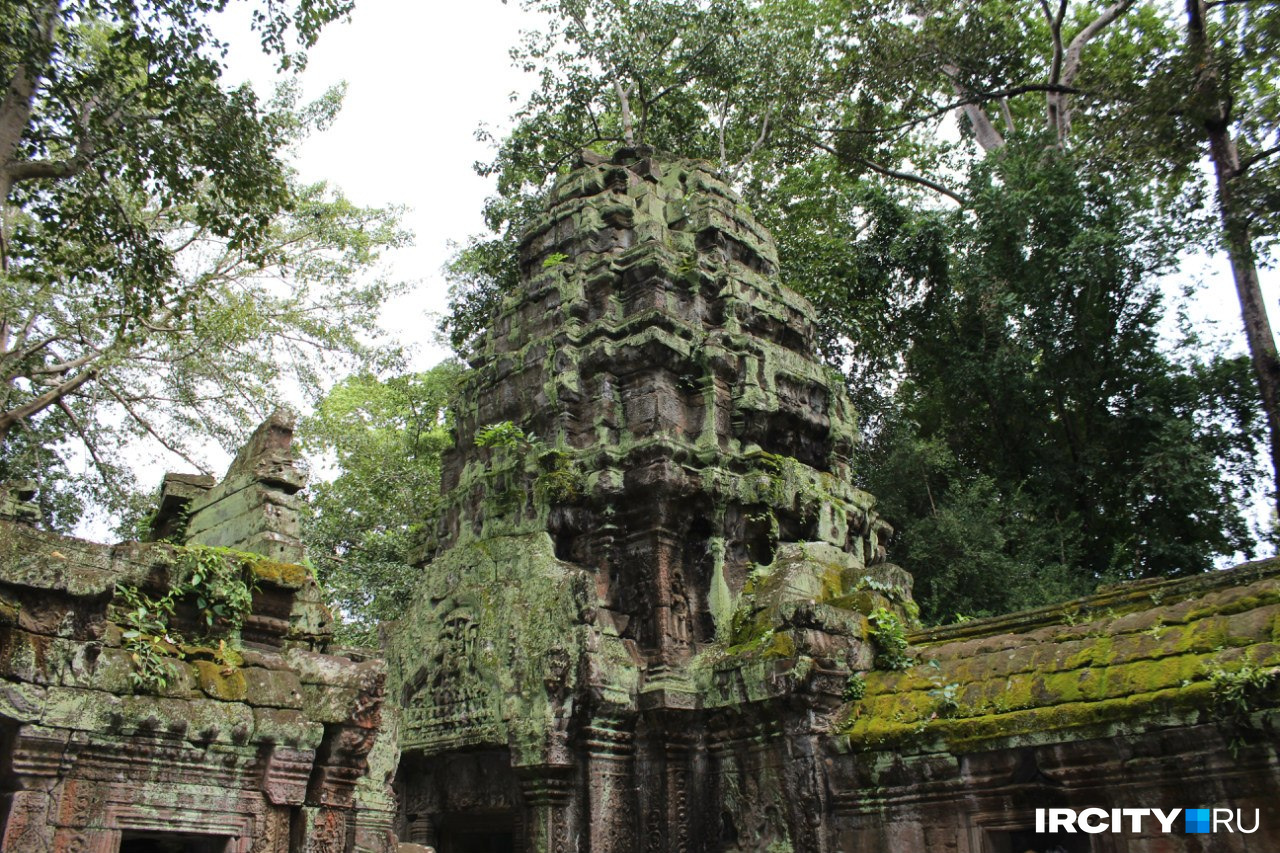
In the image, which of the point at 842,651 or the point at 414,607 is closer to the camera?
the point at 842,651

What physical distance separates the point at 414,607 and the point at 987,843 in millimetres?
6165

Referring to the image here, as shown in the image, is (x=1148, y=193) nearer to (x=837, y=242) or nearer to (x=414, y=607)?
(x=837, y=242)

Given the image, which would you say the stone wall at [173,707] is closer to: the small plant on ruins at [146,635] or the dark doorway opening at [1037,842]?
the small plant on ruins at [146,635]

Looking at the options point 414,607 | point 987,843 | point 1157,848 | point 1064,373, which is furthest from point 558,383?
point 1064,373

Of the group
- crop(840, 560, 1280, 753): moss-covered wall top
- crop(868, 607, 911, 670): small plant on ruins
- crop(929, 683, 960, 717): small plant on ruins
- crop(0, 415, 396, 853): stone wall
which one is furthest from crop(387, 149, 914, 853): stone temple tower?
crop(0, 415, 396, 853): stone wall

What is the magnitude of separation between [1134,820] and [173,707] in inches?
231

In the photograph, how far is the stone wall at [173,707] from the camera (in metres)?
4.91

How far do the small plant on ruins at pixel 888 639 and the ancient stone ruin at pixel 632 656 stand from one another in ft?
0.09

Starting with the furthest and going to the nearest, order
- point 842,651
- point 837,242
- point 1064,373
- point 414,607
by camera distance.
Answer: point 837,242 < point 1064,373 < point 414,607 < point 842,651

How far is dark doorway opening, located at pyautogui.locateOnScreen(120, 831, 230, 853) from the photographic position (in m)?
5.43

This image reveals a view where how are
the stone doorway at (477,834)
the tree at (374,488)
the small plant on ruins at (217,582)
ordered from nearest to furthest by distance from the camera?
1. the small plant on ruins at (217,582)
2. the stone doorway at (477,834)
3. the tree at (374,488)

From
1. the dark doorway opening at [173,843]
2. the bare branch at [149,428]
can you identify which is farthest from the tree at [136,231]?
the dark doorway opening at [173,843]

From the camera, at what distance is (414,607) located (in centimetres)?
1054

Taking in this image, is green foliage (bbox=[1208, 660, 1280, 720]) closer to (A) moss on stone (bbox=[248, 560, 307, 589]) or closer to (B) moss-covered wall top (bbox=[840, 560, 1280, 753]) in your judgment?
(B) moss-covered wall top (bbox=[840, 560, 1280, 753])
